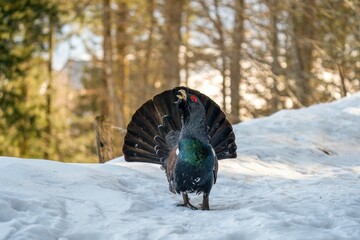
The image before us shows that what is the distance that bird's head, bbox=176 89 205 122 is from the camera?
487 cm

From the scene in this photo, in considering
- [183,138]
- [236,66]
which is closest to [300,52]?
[236,66]

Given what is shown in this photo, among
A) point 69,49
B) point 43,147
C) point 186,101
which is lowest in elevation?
point 43,147

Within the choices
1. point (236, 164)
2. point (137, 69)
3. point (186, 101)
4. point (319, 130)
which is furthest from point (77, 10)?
point (186, 101)

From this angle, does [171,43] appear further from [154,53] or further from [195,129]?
[195,129]

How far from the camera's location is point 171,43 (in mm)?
13633

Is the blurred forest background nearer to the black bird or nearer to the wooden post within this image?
the wooden post

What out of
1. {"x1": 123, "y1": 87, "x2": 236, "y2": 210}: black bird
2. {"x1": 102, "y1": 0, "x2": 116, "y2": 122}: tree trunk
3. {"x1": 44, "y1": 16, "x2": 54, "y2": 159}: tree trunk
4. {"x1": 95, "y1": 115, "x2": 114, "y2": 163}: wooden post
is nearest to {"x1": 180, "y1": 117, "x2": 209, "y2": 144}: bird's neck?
{"x1": 123, "y1": 87, "x2": 236, "y2": 210}: black bird

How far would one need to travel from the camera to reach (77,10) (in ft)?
58.4

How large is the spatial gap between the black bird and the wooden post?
2009 mm

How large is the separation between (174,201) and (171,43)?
8916 millimetres

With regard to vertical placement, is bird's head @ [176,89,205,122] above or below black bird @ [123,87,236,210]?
above

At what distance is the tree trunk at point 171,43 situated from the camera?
44.1 ft

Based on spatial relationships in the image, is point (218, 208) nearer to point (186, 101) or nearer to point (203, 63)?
point (186, 101)

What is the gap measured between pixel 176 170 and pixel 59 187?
104 cm
